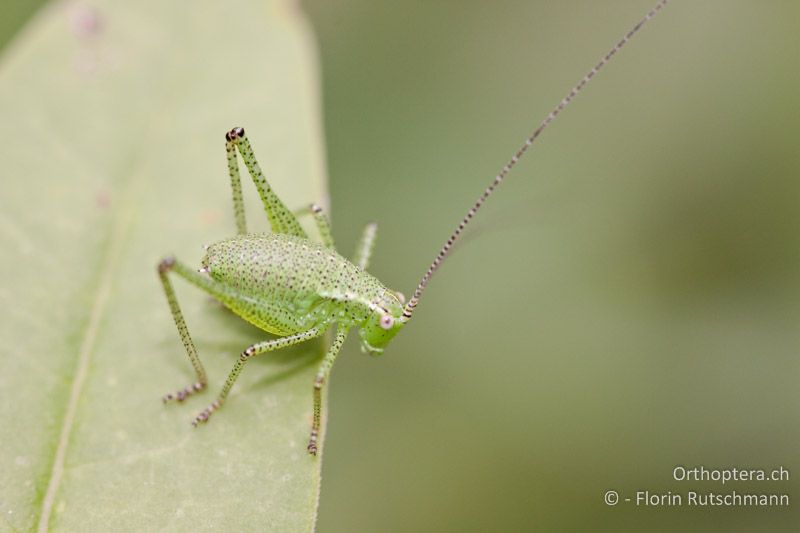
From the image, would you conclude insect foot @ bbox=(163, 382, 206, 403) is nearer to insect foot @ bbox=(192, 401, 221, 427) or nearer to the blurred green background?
insect foot @ bbox=(192, 401, 221, 427)

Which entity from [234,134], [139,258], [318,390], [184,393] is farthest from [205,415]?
[234,134]

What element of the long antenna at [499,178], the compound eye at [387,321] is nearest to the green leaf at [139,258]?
the compound eye at [387,321]

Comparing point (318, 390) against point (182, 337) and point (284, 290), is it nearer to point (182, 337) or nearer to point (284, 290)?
point (284, 290)

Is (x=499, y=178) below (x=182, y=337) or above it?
above

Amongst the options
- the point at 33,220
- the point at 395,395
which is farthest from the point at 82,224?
the point at 395,395

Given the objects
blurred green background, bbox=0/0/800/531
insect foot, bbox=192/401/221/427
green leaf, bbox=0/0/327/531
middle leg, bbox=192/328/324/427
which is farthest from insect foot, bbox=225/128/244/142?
blurred green background, bbox=0/0/800/531

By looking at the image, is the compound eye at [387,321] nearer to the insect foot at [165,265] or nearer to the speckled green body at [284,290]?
the speckled green body at [284,290]

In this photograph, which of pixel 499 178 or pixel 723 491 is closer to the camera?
pixel 499 178
